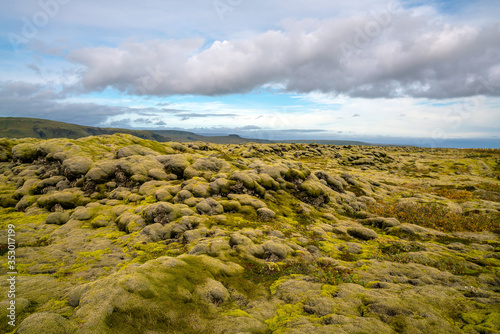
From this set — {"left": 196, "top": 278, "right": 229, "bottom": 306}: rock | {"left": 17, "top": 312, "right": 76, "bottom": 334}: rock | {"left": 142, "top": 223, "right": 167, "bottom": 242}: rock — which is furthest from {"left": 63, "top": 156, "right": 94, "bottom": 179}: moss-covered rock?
{"left": 196, "top": 278, "right": 229, "bottom": 306}: rock

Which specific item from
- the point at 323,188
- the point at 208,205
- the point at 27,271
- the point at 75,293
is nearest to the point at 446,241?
the point at 323,188

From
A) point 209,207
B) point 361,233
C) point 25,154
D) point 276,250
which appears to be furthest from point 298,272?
point 25,154

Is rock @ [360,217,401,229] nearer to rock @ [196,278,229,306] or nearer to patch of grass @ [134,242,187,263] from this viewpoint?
rock @ [196,278,229,306]

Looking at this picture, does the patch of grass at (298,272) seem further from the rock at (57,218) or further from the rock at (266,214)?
the rock at (57,218)

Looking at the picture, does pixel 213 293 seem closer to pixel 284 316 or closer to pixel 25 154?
pixel 284 316

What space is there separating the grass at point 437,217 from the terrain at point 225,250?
1.04 ft

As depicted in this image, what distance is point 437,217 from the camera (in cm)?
3447

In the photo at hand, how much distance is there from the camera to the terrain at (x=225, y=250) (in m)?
11.6

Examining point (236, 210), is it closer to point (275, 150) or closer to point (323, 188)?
point (323, 188)

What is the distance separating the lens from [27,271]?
1702 cm

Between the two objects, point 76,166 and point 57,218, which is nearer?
point 57,218

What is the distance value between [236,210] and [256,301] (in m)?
16.1

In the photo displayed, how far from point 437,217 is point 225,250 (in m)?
34.5

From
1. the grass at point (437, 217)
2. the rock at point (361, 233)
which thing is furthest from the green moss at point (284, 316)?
the grass at point (437, 217)
